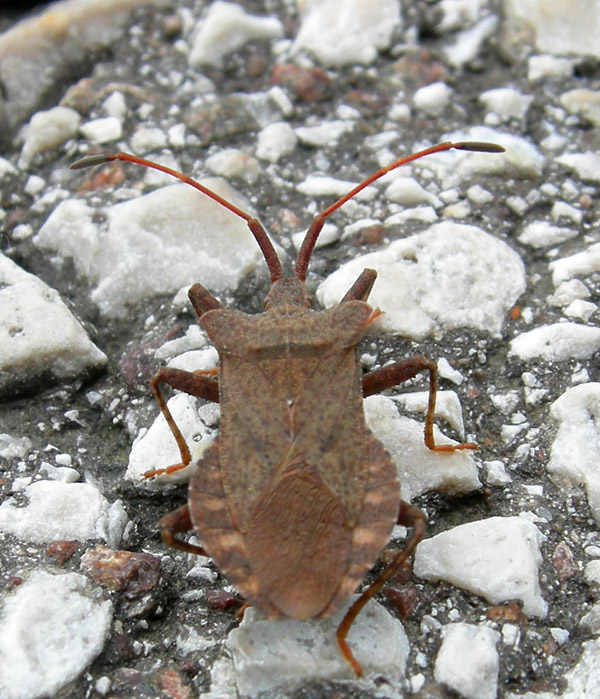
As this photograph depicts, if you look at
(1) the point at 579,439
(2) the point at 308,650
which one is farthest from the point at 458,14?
(2) the point at 308,650

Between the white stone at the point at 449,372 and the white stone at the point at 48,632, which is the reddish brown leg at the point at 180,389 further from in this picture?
the white stone at the point at 449,372

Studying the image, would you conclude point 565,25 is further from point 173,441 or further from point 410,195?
point 173,441

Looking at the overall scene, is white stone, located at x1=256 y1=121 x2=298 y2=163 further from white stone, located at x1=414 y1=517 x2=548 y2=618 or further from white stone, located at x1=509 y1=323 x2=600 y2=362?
white stone, located at x1=414 y1=517 x2=548 y2=618

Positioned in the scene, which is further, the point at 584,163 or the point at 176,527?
the point at 584,163

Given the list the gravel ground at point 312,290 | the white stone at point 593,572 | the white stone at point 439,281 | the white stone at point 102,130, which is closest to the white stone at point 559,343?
the gravel ground at point 312,290

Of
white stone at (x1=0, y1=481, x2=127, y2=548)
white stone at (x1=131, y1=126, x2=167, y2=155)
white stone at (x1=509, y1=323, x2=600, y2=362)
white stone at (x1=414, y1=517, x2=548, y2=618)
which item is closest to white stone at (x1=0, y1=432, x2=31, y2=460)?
white stone at (x1=0, y1=481, x2=127, y2=548)

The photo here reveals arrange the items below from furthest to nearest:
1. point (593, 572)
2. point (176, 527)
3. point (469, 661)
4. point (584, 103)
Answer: point (584, 103) < point (593, 572) < point (176, 527) < point (469, 661)

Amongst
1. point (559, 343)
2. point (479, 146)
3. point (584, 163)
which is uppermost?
point (479, 146)
